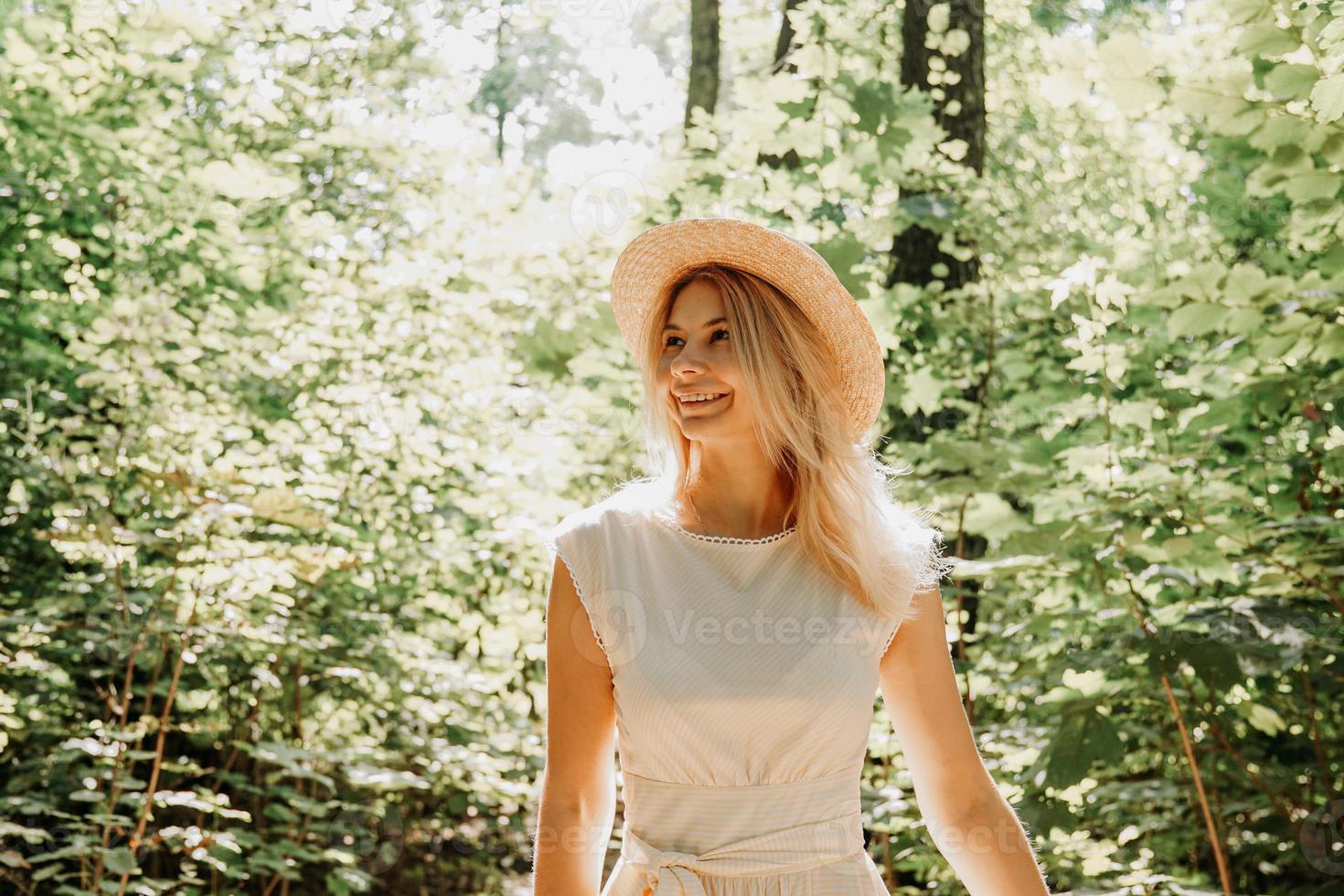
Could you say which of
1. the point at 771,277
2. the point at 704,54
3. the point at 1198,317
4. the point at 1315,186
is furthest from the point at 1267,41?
the point at 704,54

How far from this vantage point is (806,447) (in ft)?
6.40

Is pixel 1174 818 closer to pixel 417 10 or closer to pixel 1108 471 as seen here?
pixel 1108 471

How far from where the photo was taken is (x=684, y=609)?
1829mm

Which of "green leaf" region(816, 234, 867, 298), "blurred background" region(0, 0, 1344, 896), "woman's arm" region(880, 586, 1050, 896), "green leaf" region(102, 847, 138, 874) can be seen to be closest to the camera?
"woman's arm" region(880, 586, 1050, 896)

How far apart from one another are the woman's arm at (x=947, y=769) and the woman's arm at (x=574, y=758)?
456 millimetres

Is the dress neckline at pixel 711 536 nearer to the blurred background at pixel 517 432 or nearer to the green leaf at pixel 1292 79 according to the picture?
the blurred background at pixel 517 432

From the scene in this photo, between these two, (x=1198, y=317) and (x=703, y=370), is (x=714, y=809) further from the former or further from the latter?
(x=1198, y=317)

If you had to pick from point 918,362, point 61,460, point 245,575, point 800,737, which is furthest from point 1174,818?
point 61,460

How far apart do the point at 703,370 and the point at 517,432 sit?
322cm

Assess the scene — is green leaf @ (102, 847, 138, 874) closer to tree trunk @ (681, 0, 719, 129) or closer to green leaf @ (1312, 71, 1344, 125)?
green leaf @ (1312, 71, 1344, 125)

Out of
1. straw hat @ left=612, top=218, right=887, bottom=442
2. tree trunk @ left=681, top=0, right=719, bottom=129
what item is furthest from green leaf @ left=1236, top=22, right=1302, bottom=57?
tree trunk @ left=681, top=0, right=719, bottom=129

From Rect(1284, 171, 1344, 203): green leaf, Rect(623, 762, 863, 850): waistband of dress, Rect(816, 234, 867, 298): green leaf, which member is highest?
Rect(816, 234, 867, 298): green leaf

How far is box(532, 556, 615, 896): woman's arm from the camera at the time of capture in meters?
1.63

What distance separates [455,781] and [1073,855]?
2316 millimetres
